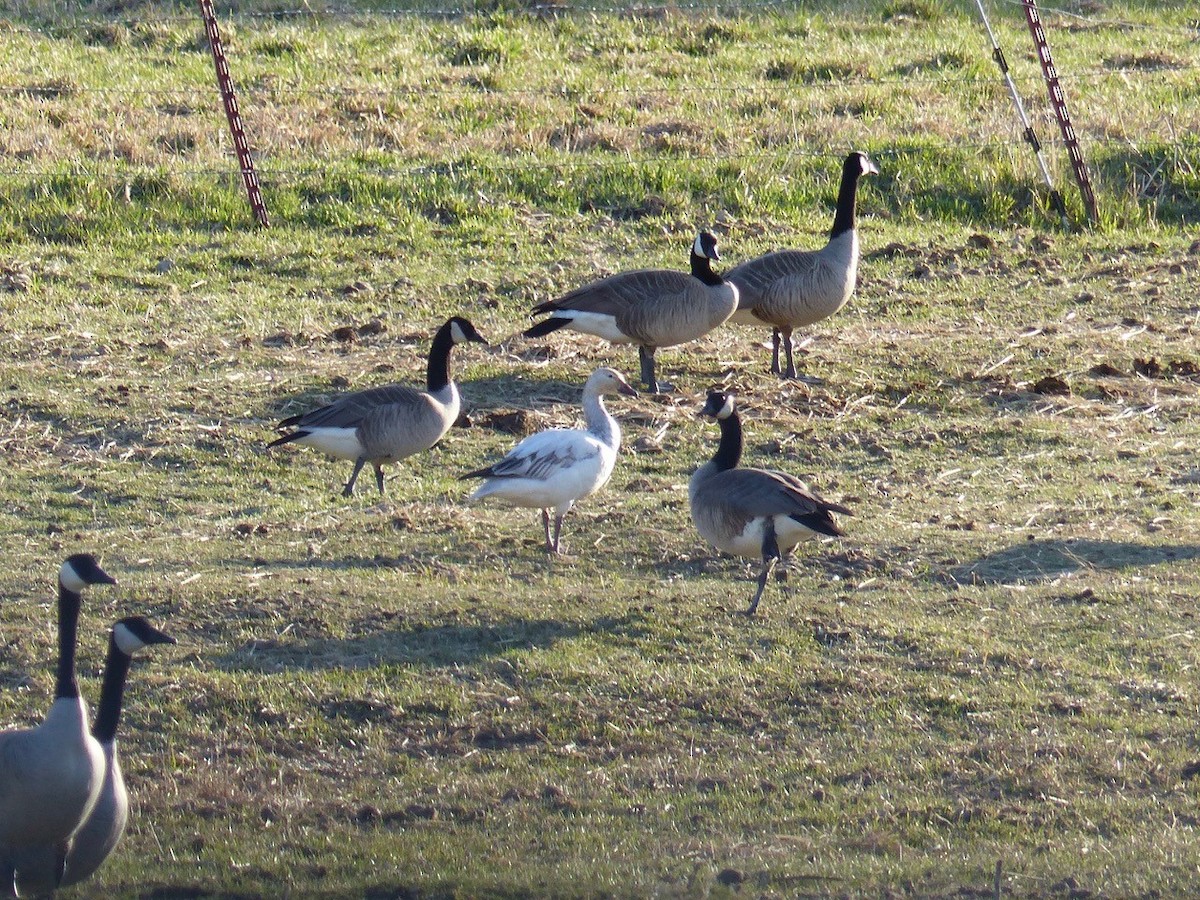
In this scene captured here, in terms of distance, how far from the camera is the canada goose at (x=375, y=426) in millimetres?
8703

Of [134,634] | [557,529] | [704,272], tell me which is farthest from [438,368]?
[134,634]

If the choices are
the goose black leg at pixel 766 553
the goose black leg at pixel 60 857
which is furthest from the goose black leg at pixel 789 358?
the goose black leg at pixel 60 857

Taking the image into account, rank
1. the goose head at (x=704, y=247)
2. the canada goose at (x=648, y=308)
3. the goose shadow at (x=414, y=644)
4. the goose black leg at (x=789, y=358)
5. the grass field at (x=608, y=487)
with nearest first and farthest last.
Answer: the grass field at (x=608, y=487)
the goose shadow at (x=414, y=644)
the canada goose at (x=648, y=308)
the goose head at (x=704, y=247)
the goose black leg at (x=789, y=358)

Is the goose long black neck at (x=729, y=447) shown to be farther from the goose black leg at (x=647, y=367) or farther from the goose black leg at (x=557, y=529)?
the goose black leg at (x=647, y=367)

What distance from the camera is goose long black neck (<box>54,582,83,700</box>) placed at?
502cm

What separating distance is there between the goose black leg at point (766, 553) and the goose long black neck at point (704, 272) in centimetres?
417

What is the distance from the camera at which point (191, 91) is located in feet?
55.5

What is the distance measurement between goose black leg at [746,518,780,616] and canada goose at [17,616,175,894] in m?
2.86

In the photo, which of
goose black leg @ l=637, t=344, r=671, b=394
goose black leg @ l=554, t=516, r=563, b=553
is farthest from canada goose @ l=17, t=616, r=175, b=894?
goose black leg @ l=637, t=344, r=671, b=394

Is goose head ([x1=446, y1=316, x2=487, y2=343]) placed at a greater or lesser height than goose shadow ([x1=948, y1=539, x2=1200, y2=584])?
greater

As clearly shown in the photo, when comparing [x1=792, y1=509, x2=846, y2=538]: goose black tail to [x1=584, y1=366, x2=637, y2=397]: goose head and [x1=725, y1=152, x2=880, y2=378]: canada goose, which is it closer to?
[x1=584, y1=366, x2=637, y2=397]: goose head

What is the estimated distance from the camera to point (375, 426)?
8734 millimetres

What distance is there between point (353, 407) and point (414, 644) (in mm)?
2139

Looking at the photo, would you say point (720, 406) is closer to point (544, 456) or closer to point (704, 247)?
point (544, 456)
